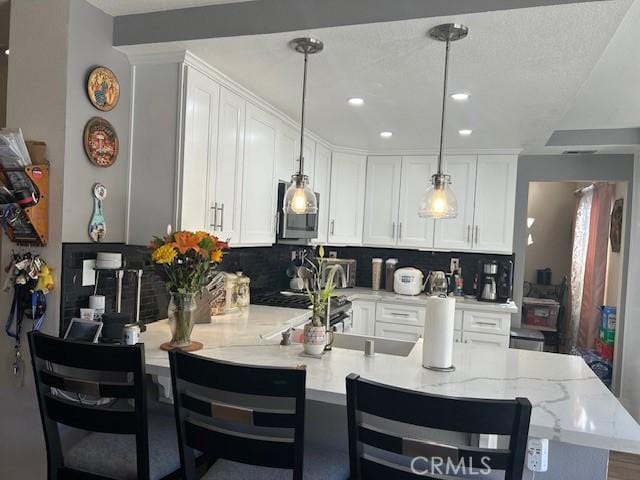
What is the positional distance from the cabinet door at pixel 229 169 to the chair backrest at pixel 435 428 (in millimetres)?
1648

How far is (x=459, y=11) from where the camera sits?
5.72 feet

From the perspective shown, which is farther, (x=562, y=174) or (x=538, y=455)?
(x=562, y=174)

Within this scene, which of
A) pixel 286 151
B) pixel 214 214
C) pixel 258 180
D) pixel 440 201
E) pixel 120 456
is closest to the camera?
pixel 120 456

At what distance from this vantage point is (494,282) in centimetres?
425

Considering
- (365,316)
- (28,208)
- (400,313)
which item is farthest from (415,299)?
(28,208)

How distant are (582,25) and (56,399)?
2.31 meters

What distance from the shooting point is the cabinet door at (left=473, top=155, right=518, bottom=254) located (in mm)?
4215

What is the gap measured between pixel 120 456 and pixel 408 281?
3.23 m

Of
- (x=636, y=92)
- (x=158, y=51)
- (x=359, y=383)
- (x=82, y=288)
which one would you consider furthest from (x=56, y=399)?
(x=636, y=92)

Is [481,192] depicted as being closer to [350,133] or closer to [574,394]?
[350,133]

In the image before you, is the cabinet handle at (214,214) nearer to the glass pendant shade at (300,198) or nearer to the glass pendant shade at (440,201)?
the glass pendant shade at (300,198)

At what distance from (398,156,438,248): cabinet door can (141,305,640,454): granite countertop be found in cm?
225

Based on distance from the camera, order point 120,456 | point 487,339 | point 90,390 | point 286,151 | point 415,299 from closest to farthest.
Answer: point 90,390
point 120,456
point 286,151
point 487,339
point 415,299

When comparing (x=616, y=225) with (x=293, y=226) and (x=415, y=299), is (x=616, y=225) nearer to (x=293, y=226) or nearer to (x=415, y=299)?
(x=415, y=299)
